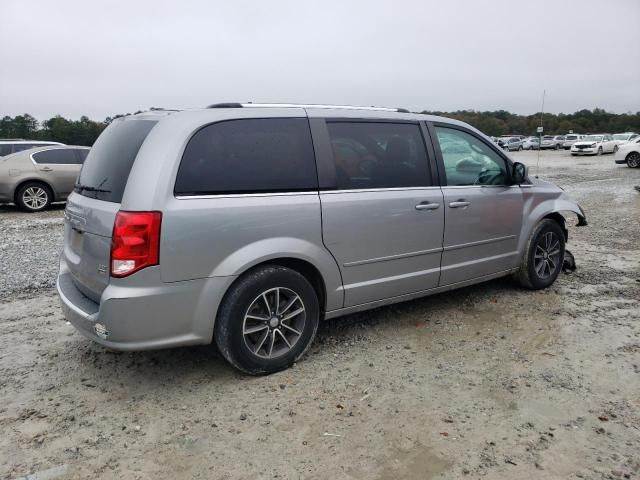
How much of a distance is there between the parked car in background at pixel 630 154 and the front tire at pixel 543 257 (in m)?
20.2

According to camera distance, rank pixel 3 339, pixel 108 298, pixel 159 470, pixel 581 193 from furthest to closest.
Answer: pixel 581 193 < pixel 3 339 < pixel 108 298 < pixel 159 470

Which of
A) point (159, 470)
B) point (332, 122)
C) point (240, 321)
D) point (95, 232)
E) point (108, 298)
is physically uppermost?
point (332, 122)

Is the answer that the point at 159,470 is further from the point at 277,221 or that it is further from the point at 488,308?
the point at 488,308

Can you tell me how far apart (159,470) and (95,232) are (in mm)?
1493

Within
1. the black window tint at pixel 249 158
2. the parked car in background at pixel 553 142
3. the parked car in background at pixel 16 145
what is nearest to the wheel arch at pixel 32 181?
the parked car in background at pixel 16 145

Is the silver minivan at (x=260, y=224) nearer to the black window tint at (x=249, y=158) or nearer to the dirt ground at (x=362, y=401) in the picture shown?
the black window tint at (x=249, y=158)

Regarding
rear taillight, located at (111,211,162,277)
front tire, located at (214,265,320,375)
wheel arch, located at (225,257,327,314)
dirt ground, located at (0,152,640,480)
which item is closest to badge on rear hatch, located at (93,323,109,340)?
rear taillight, located at (111,211,162,277)

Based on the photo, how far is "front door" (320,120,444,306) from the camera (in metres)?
3.84

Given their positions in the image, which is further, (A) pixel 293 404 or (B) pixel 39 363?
(B) pixel 39 363

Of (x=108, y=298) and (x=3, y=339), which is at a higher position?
(x=108, y=298)

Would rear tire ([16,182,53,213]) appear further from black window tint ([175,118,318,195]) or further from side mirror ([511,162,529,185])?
side mirror ([511,162,529,185])

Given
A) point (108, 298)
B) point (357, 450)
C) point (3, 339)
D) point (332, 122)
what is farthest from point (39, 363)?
point (332, 122)

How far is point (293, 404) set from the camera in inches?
129

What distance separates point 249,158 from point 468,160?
7.53 ft
